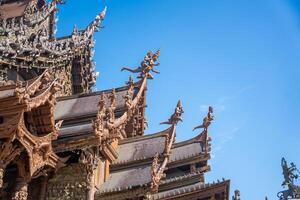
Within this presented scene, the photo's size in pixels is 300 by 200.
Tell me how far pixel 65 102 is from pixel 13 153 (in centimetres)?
530

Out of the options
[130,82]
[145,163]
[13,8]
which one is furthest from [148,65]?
[13,8]

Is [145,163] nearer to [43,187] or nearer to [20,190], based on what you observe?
[43,187]

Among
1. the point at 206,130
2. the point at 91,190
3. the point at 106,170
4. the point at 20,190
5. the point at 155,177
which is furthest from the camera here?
the point at 206,130

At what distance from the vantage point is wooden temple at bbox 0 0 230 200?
29.6ft

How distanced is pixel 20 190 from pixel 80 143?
6.40ft

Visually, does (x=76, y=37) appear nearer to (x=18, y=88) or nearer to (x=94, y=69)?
(x=94, y=69)

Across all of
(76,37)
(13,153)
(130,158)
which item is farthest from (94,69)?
(13,153)

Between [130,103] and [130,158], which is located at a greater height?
[130,103]

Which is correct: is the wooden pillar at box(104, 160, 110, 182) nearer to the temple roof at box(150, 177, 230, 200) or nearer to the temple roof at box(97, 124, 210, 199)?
the temple roof at box(97, 124, 210, 199)

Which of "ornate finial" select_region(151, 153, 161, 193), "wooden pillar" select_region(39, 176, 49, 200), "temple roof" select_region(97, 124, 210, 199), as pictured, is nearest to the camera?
"wooden pillar" select_region(39, 176, 49, 200)

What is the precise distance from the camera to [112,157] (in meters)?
12.5

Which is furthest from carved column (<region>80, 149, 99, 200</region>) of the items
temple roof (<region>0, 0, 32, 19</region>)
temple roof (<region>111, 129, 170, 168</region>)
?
temple roof (<region>0, 0, 32, 19</region>)

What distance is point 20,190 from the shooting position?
356 inches

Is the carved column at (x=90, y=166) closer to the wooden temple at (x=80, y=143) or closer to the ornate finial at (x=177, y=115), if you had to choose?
the wooden temple at (x=80, y=143)
